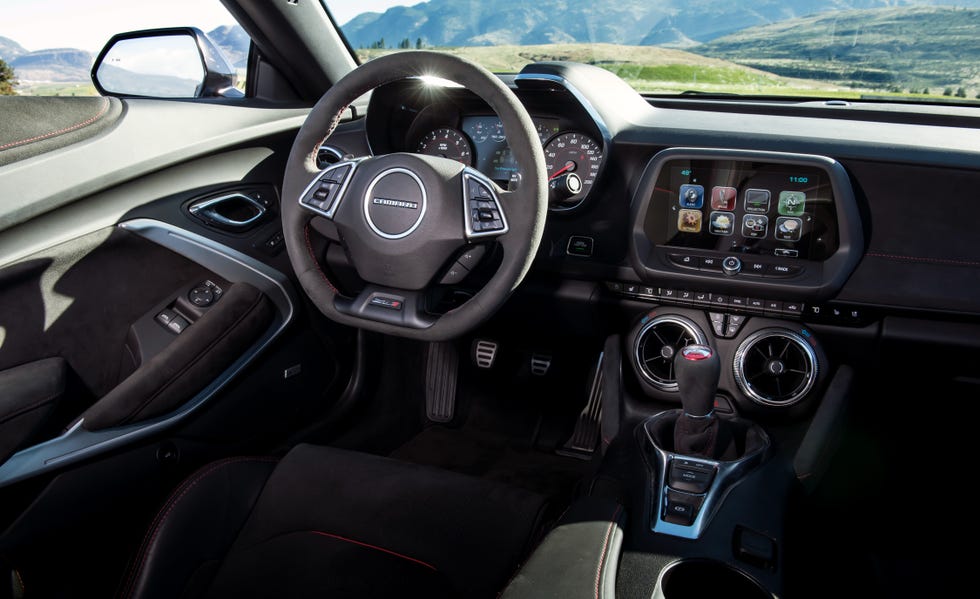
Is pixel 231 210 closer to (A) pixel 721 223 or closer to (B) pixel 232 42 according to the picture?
(B) pixel 232 42

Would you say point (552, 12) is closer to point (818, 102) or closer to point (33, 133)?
point (818, 102)

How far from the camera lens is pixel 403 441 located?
2.78 m

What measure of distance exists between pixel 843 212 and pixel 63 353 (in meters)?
Result: 2.13

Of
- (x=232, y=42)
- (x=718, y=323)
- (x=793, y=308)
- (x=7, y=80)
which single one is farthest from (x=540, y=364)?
(x=7, y=80)

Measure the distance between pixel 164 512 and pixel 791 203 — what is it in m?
1.77

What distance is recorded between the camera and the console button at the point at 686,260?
81.1 inches

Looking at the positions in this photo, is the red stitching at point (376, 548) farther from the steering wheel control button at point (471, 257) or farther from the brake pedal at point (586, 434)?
the brake pedal at point (586, 434)

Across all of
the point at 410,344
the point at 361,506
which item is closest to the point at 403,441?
the point at 410,344

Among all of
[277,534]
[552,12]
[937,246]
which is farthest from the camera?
[552,12]

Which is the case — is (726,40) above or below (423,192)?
above

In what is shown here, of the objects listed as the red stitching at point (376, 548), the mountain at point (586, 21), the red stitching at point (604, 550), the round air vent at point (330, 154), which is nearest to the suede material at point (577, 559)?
the red stitching at point (604, 550)

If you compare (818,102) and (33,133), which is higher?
(818,102)

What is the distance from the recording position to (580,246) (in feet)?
7.32

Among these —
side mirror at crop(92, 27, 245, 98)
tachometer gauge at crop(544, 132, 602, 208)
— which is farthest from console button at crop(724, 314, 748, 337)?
side mirror at crop(92, 27, 245, 98)
